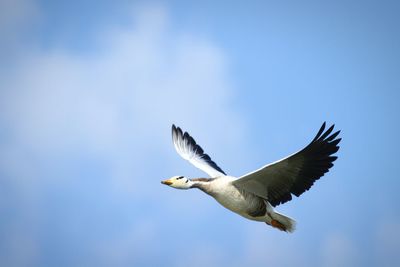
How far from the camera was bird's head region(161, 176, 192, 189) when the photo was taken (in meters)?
13.4

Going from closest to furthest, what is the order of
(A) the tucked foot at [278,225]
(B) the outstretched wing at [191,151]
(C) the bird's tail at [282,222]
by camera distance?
(C) the bird's tail at [282,222], (A) the tucked foot at [278,225], (B) the outstretched wing at [191,151]

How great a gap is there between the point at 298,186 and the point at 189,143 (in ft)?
14.3

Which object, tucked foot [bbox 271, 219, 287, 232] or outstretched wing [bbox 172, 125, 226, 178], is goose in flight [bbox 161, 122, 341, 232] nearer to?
tucked foot [bbox 271, 219, 287, 232]

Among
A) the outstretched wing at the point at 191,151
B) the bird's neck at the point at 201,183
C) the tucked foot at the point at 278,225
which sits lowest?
the tucked foot at the point at 278,225

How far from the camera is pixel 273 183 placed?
12.8 m

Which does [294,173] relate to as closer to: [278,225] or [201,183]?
[278,225]

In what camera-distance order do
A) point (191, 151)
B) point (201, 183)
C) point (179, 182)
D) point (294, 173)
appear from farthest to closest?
point (191, 151)
point (179, 182)
point (201, 183)
point (294, 173)

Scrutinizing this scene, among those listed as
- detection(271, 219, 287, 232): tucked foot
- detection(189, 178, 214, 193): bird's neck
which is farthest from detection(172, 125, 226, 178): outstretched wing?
detection(271, 219, 287, 232): tucked foot

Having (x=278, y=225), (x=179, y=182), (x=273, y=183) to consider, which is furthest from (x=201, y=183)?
(x=278, y=225)

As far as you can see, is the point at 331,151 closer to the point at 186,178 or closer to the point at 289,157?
the point at 289,157

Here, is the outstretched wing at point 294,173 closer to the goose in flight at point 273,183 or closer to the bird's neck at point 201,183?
the goose in flight at point 273,183

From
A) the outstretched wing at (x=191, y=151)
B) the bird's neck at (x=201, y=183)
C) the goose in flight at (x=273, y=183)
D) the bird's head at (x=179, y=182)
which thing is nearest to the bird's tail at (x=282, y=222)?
the goose in flight at (x=273, y=183)

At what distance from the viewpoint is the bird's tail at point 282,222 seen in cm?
1321

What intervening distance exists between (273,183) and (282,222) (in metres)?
0.98
